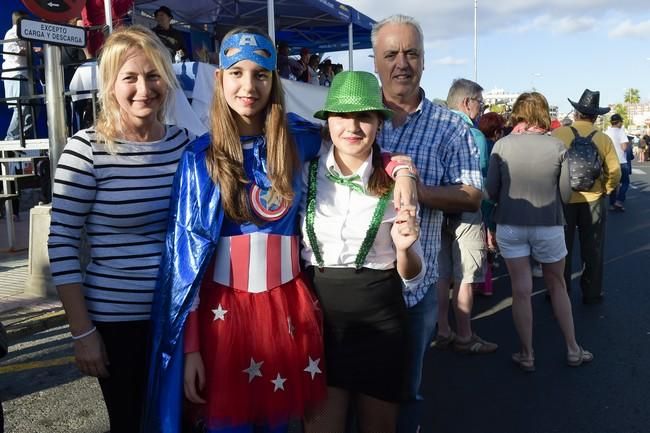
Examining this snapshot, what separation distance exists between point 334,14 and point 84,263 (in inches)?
364

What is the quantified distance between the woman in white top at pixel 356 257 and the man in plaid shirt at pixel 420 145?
0.18 metres

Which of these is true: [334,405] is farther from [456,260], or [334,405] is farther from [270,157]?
[456,260]

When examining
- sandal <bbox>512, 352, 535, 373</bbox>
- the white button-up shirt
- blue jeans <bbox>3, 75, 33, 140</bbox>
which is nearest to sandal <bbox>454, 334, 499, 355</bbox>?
sandal <bbox>512, 352, 535, 373</bbox>

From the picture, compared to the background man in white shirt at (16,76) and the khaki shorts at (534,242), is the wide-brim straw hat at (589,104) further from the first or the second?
the background man in white shirt at (16,76)

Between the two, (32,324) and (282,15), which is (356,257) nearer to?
(32,324)

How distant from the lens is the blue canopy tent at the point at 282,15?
12.4 metres

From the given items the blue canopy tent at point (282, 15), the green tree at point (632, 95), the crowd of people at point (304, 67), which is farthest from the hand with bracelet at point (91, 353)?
the green tree at point (632, 95)

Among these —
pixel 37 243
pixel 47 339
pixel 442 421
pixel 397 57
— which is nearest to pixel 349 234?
pixel 397 57

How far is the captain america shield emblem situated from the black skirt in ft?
0.84

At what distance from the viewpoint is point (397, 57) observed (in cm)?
229

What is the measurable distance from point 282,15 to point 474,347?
36.2 feet

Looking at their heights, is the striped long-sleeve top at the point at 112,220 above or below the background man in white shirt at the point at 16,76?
below

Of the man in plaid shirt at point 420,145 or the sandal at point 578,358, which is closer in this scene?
the man in plaid shirt at point 420,145

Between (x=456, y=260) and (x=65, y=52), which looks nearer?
(x=456, y=260)
